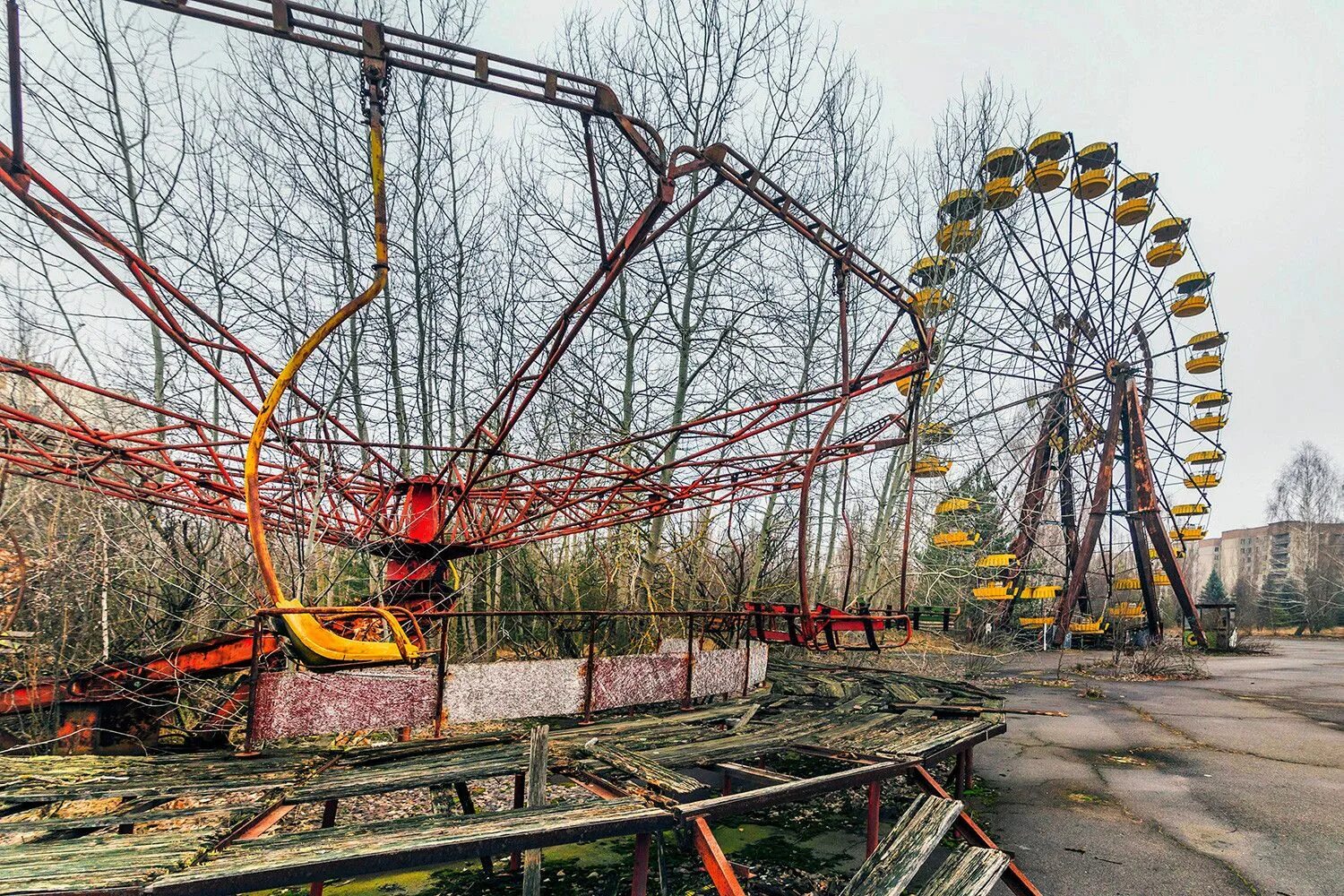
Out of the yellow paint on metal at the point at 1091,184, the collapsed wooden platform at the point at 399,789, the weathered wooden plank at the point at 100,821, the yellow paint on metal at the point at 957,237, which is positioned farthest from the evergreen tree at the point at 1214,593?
the weathered wooden plank at the point at 100,821

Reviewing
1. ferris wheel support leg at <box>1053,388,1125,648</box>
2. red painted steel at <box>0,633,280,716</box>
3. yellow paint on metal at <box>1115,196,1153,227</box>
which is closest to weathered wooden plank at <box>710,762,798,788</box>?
red painted steel at <box>0,633,280,716</box>

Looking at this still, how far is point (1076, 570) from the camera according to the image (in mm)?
20547

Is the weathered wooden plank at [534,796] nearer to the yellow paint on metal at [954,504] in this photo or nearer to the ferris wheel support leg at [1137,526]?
the yellow paint on metal at [954,504]

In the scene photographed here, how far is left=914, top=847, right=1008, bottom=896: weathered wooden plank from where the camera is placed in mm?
3281

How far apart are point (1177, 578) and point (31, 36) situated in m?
26.5

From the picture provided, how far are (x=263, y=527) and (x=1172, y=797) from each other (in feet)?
24.2

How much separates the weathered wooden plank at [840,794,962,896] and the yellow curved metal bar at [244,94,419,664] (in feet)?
7.27

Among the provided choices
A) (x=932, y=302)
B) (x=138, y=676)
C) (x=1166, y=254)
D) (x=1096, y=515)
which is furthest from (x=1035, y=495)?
(x=138, y=676)

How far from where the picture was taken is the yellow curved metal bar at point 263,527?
2371 millimetres

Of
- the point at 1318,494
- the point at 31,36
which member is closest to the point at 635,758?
the point at 31,36

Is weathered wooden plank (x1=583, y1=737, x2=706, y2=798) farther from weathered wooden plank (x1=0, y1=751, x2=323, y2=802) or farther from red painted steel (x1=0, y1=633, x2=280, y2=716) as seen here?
red painted steel (x1=0, y1=633, x2=280, y2=716)

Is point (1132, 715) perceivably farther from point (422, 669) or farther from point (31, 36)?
point (31, 36)

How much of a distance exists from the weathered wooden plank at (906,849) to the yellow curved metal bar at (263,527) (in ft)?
7.27

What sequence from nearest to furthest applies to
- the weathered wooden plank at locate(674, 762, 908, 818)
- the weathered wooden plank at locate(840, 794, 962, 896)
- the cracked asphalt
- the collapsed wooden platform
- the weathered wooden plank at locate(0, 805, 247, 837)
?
the collapsed wooden platform → the weathered wooden plank at locate(0, 805, 247, 837) → the weathered wooden plank at locate(674, 762, 908, 818) → the weathered wooden plank at locate(840, 794, 962, 896) → the cracked asphalt
